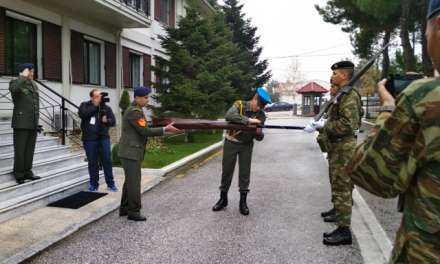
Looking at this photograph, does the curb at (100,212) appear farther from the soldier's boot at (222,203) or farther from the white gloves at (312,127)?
the white gloves at (312,127)

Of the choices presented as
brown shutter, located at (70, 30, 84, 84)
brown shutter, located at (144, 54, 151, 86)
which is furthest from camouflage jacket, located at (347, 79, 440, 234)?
brown shutter, located at (144, 54, 151, 86)

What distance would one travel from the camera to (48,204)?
277 inches

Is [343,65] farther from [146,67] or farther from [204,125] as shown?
[146,67]

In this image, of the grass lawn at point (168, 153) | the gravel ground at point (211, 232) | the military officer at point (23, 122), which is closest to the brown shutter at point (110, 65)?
the grass lawn at point (168, 153)

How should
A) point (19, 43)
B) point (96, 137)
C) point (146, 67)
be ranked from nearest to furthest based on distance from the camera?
1. point (96, 137)
2. point (19, 43)
3. point (146, 67)

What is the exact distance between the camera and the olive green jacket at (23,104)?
7.15 metres

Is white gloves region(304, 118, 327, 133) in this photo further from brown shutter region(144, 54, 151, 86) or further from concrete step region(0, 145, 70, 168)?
brown shutter region(144, 54, 151, 86)

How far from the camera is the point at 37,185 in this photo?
7.25 m

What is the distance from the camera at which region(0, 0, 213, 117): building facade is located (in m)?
11.2

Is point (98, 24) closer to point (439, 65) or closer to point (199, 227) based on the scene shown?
point (199, 227)

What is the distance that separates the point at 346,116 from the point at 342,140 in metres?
0.33

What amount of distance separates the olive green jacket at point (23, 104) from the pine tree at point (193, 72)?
8.37 m

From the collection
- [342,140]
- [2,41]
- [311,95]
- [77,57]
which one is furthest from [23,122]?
[311,95]

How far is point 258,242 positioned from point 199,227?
1.00 meters
